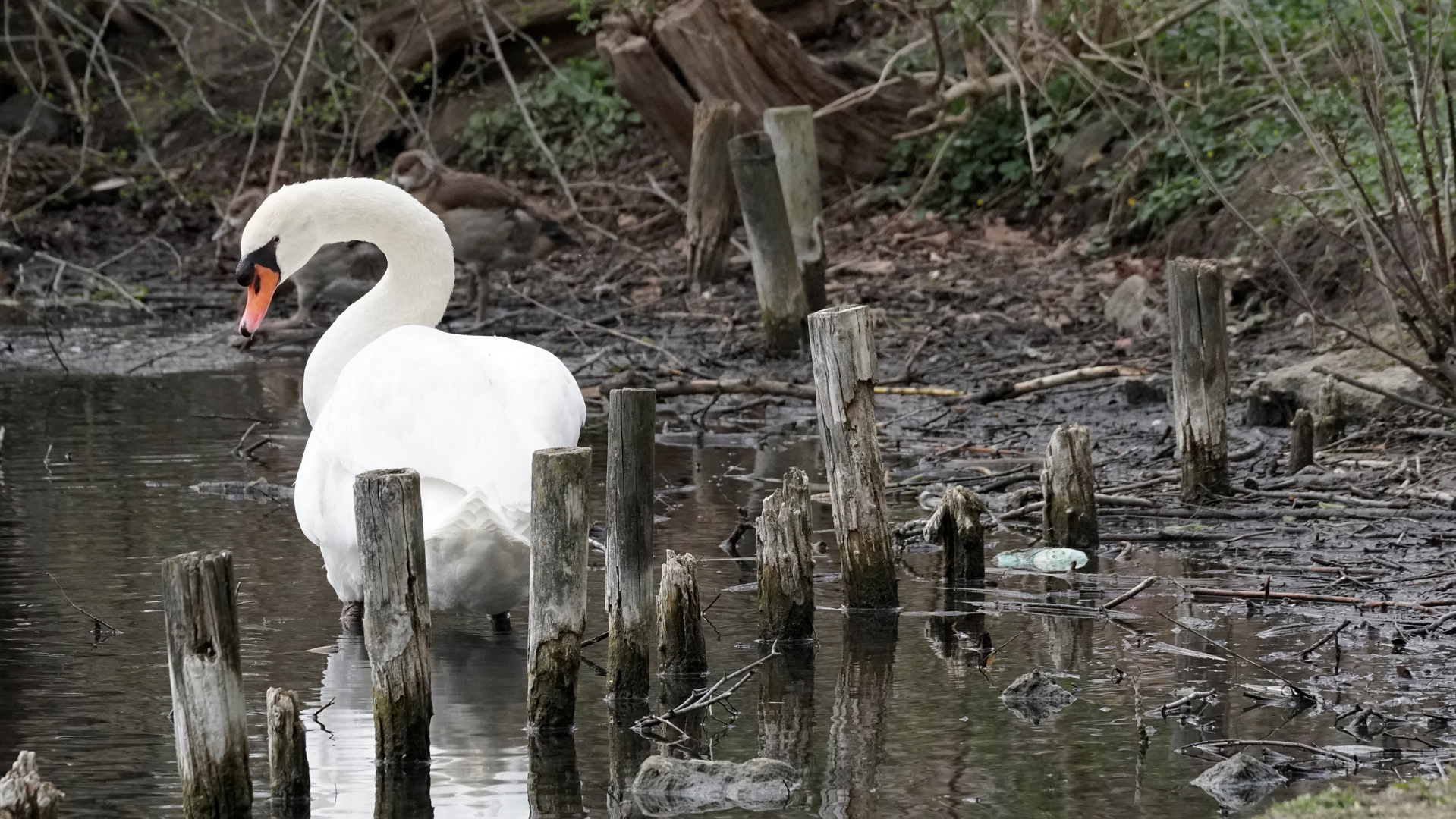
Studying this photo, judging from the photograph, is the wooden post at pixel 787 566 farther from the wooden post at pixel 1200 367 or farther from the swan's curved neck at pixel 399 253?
the wooden post at pixel 1200 367

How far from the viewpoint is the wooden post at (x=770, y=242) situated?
10.8 meters

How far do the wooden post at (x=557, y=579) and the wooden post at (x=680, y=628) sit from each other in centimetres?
46

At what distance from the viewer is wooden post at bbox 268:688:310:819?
4.07 m

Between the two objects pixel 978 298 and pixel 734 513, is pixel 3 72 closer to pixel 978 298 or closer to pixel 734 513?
pixel 978 298

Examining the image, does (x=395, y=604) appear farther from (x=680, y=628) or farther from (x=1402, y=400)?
(x=1402, y=400)

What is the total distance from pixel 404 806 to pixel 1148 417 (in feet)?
19.3

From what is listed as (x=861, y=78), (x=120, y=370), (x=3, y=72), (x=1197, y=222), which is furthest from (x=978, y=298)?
(x=3, y=72)

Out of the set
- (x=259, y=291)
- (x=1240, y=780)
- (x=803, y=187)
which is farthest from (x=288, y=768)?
(x=803, y=187)

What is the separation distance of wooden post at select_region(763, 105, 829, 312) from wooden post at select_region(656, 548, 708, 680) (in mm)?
6432

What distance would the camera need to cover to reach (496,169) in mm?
18891

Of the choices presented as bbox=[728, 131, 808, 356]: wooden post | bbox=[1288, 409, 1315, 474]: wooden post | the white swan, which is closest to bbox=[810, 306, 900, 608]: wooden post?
the white swan

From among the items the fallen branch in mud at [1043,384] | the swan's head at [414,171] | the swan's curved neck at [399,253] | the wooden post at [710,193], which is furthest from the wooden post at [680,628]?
the swan's head at [414,171]

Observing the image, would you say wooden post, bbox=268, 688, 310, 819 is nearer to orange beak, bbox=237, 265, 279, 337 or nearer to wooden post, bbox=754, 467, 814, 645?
wooden post, bbox=754, 467, 814, 645

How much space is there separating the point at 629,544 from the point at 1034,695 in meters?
1.16
